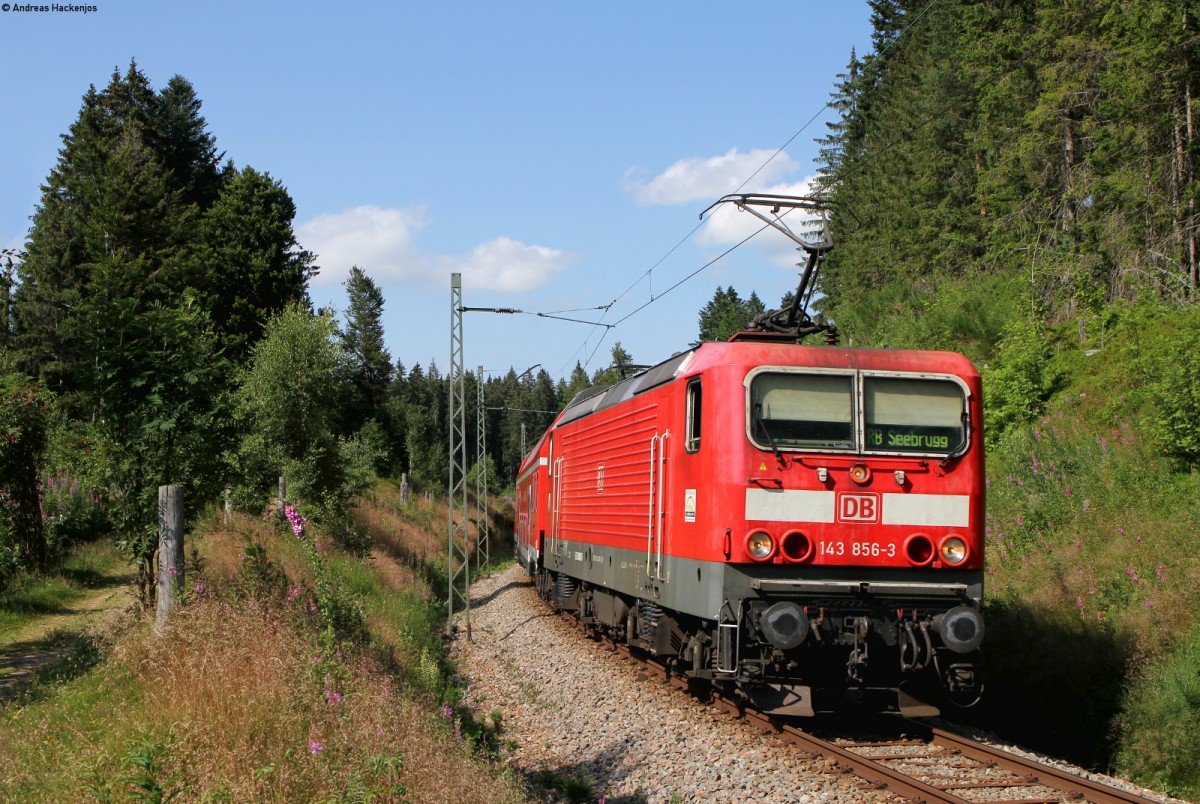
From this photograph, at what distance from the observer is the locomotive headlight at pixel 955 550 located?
889cm

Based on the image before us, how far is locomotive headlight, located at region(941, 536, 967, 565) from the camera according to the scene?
889 centimetres

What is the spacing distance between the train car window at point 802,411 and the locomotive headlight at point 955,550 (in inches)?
47.5

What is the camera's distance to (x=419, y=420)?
62844mm

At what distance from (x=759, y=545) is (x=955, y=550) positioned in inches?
70.9

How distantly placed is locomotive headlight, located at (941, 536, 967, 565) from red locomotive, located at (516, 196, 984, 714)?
0.05ft

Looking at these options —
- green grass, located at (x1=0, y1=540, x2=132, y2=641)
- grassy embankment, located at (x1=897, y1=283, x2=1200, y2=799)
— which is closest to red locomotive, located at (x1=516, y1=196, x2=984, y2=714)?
grassy embankment, located at (x1=897, y1=283, x2=1200, y2=799)

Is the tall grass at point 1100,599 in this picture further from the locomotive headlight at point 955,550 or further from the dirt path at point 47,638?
the dirt path at point 47,638

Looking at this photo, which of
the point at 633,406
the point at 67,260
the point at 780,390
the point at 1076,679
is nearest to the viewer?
the point at 780,390

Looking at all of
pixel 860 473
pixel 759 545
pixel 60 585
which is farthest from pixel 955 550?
pixel 60 585

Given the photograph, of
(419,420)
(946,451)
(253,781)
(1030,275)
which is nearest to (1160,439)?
(946,451)

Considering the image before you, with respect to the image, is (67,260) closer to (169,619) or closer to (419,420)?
(419,420)

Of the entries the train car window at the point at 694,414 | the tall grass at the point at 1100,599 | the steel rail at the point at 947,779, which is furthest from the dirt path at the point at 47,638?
the tall grass at the point at 1100,599

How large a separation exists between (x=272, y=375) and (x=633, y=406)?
42.3 ft

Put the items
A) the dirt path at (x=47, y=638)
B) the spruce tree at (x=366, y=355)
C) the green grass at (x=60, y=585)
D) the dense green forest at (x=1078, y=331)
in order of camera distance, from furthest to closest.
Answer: the spruce tree at (x=366, y=355)
the green grass at (x=60, y=585)
the dense green forest at (x=1078, y=331)
the dirt path at (x=47, y=638)
